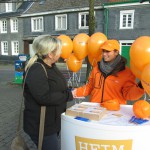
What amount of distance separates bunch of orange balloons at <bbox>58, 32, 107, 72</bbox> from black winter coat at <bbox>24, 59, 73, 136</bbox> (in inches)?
43.0

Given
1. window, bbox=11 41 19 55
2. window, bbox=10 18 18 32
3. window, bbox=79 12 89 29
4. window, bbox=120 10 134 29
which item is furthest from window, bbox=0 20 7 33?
window, bbox=120 10 134 29

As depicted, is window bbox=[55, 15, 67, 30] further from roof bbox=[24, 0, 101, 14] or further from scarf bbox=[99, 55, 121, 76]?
scarf bbox=[99, 55, 121, 76]

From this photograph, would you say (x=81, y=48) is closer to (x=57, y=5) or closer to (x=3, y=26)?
(x=57, y=5)

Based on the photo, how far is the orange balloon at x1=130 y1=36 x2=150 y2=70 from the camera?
241 cm

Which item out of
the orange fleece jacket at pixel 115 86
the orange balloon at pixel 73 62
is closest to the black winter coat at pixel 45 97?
the orange fleece jacket at pixel 115 86

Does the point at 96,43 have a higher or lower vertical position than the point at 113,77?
higher

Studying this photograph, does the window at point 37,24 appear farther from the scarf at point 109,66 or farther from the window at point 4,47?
the scarf at point 109,66

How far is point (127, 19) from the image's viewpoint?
20.0 m

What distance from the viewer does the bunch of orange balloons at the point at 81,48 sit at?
3.41 meters

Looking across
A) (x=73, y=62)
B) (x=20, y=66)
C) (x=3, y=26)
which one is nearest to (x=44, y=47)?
(x=73, y=62)

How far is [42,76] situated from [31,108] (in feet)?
1.18

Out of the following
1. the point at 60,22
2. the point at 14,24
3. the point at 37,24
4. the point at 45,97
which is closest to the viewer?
the point at 45,97

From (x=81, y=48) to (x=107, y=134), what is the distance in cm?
188

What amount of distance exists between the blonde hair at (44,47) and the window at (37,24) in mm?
23605
